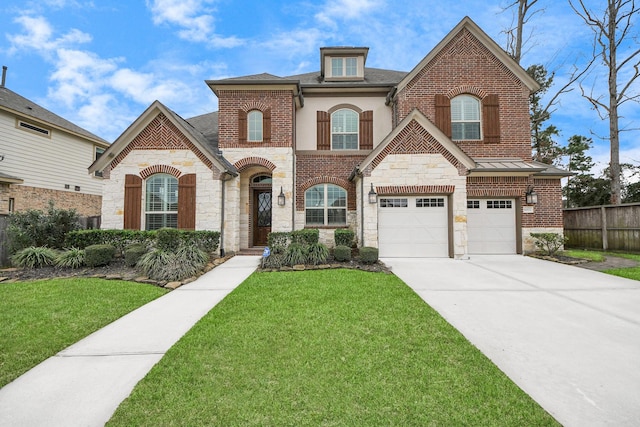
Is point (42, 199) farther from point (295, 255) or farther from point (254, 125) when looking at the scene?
point (295, 255)

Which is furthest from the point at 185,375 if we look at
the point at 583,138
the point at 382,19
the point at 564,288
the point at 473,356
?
the point at 583,138

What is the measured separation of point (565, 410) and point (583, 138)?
93.4 feet

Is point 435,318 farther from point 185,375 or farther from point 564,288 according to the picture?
point 564,288

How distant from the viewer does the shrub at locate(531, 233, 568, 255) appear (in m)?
10.5

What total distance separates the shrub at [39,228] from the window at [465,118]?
15.0m

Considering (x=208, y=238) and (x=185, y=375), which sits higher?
(x=208, y=238)

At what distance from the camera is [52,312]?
15.7 ft

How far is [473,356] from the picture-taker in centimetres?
322

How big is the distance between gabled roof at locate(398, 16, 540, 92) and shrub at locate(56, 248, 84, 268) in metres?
12.8

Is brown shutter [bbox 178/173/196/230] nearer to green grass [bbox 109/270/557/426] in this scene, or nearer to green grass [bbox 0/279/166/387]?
green grass [bbox 0/279/166/387]

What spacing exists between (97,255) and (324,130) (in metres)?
9.52

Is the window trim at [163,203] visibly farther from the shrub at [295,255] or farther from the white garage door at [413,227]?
the white garage door at [413,227]

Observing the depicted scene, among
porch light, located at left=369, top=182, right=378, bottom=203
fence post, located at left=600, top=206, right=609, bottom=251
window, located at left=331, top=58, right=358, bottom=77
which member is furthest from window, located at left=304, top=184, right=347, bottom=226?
fence post, located at left=600, top=206, right=609, bottom=251

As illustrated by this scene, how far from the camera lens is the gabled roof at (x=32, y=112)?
536 inches
